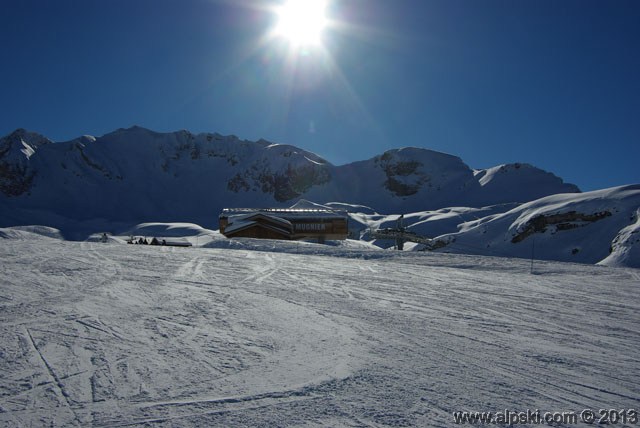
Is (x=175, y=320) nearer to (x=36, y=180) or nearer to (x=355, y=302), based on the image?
(x=355, y=302)

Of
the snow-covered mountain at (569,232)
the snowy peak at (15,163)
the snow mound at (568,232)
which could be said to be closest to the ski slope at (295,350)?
the snow-covered mountain at (569,232)

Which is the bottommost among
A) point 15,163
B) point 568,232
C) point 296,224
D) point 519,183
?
point 296,224

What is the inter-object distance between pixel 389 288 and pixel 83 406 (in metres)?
5.90

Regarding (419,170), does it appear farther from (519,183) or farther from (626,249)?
(626,249)

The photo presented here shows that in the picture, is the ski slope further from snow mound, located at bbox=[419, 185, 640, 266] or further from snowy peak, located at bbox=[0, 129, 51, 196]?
snowy peak, located at bbox=[0, 129, 51, 196]

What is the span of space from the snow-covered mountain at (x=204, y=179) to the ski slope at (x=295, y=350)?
9576cm

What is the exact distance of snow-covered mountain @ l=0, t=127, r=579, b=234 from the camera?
116 m

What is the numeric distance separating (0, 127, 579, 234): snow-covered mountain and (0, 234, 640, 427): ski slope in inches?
3770

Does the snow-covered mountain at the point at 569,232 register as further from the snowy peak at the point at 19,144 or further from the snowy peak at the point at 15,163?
the snowy peak at the point at 19,144

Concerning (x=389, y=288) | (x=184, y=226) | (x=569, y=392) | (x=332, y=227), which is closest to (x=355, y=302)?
(x=389, y=288)

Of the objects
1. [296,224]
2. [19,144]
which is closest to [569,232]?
[296,224]

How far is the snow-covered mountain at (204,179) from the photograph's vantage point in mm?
115750

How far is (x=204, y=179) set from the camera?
14300 cm

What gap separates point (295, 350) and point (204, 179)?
14489cm
